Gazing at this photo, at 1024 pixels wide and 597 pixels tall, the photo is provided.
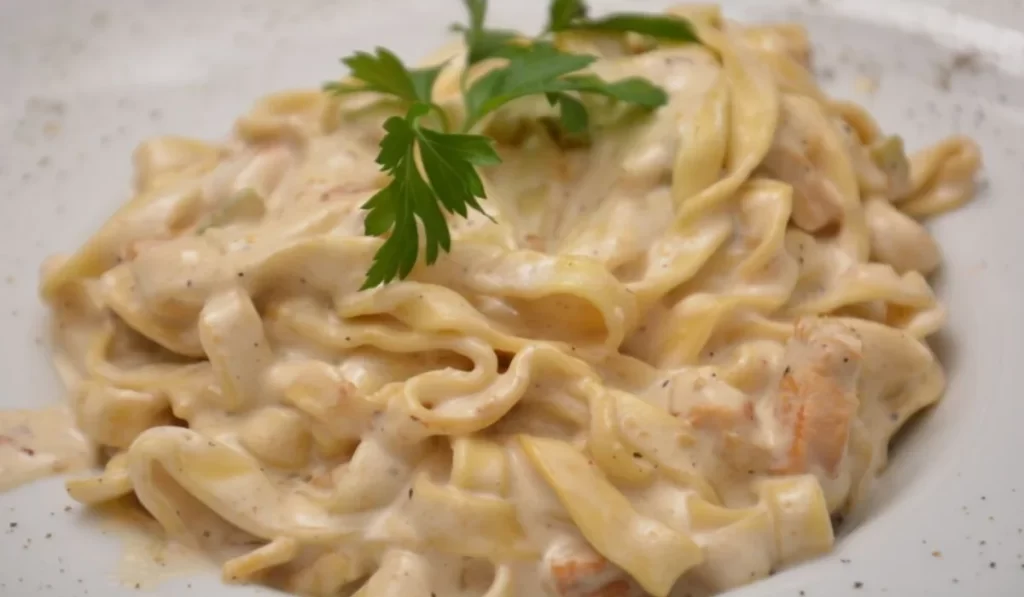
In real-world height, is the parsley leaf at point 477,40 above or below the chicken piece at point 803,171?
above

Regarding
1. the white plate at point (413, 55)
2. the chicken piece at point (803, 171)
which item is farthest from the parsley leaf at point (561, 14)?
the white plate at point (413, 55)

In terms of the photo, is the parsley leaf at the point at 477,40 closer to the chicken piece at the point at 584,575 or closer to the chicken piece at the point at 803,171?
the chicken piece at the point at 803,171

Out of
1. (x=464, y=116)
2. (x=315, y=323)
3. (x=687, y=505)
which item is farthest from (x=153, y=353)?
(x=687, y=505)

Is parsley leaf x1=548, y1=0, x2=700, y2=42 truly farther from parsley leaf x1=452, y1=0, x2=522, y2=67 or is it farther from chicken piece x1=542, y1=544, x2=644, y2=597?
chicken piece x1=542, y1=544, x2=644, y2=597

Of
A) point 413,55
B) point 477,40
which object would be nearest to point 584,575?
point 477,40

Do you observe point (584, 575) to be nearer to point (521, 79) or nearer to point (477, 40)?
point (521, 79)

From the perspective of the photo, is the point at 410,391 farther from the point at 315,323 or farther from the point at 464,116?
the point at 464,116

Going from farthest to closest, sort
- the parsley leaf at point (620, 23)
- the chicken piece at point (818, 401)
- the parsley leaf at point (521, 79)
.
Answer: the parsley leaf at point (620, 23)
the parsley leaf at point (521, 79)
the chicken piece at point (818, 401)

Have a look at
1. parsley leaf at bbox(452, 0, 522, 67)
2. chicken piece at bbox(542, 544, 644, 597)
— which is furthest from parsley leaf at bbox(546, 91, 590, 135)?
chicken piece at bbox(542, 544, 644, 597)
